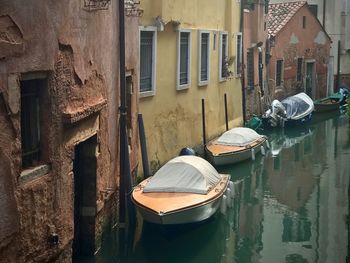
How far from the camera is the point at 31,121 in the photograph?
584 cm

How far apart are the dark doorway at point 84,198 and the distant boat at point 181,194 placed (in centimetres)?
109

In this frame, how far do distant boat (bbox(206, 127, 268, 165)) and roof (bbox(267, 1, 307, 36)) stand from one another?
911 cm

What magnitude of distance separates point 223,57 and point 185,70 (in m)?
3.50

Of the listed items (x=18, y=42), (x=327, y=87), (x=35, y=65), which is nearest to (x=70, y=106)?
(x=35, y=65)

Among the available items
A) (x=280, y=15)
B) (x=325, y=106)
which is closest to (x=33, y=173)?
(x=325, y=106)

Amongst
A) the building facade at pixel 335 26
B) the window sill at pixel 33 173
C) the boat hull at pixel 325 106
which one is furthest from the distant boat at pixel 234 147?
the building facade at pixel 335 26

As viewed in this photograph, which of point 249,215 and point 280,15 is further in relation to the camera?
point 280,15

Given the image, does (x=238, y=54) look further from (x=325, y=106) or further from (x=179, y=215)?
(x=179, y=215)

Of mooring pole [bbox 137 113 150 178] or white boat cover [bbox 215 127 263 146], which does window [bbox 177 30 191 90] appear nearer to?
white boat cover [bbox 215 127 263 146]

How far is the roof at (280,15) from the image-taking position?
78.2 ft

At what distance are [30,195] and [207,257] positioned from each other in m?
3.86

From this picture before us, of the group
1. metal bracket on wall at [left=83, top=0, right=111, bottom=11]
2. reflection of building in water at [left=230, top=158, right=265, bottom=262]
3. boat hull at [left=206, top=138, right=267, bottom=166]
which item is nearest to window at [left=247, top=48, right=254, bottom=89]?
boat hull at [left=206, top=138, right=267, bottom=166]

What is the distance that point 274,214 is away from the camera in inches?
424

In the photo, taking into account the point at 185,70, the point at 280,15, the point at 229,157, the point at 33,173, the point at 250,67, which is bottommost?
the point at 229,157
